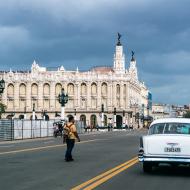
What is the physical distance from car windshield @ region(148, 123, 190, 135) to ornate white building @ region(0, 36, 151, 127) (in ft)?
438

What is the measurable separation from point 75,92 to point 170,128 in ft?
450

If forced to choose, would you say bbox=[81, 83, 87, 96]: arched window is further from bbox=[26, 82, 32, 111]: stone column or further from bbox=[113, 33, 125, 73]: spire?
bbox=[26, 82, 32, 111]: stone column

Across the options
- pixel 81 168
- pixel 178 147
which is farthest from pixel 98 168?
pixel 178 147

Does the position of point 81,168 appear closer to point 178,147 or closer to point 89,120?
point 178,147

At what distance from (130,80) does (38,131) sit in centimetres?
9593

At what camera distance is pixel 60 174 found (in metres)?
15.2

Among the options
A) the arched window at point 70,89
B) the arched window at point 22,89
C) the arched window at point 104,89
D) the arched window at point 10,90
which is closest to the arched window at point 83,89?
the arched window at point 70,89

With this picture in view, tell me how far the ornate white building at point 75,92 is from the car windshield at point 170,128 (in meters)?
134

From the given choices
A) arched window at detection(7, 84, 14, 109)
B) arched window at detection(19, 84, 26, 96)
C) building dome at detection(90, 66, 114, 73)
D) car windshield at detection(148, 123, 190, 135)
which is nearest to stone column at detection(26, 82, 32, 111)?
arched window at detection(19, 84, 26, 96)

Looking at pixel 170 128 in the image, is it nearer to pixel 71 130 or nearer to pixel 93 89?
pixel 71 130

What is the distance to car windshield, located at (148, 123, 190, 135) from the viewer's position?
15.5 m

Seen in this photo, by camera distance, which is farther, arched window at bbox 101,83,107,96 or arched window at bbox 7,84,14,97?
arched window at bbox 7,84,14,97

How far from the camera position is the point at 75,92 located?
152625 millimetres

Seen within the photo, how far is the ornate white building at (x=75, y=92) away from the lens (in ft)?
494
